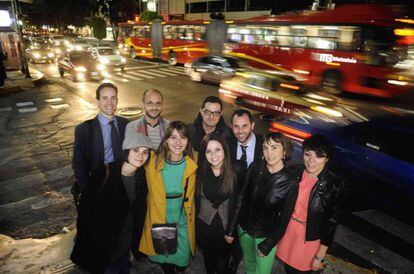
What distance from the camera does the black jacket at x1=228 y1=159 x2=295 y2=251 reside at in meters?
2.70

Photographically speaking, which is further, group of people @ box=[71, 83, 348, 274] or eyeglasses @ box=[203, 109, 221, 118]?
eyeglasses @ box=[203, 109, 221, 118]

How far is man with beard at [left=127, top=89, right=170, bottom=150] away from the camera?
405 centimetres

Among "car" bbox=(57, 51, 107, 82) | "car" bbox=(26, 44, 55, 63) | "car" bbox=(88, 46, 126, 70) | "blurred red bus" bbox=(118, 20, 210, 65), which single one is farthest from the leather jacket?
"car" bbox=(26, 44, 55, 63)

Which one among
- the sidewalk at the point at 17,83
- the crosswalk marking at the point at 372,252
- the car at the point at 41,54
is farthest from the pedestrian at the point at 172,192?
the car at the point at 41,54

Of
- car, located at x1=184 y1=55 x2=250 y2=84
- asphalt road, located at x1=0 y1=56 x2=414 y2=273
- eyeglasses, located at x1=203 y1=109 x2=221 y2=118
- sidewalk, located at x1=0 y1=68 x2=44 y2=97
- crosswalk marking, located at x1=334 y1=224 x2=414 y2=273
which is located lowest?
sidewalk, located at x1=0 y1=68 x2=44 y2=97

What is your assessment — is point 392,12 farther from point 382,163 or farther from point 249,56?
point 382,163

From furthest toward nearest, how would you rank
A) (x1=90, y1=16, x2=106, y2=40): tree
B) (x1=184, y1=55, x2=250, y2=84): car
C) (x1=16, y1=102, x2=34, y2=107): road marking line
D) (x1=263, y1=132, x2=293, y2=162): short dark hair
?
(x1=90, y1=16, x2=106, y2=40): tree → (x1=184, y1=55, x2=250, y2=84): car → (x1=16, y1=102, x2=34, y2=107): road marking line → (x1=263, y1=132, x2=293, y2=162): short dark hair

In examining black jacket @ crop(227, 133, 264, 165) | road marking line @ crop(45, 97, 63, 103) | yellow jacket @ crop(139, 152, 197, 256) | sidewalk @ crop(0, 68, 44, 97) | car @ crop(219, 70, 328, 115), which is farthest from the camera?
sidewalk @ crop(0, 68, 44, 97)

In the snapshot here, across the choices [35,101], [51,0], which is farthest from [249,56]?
[51,0]

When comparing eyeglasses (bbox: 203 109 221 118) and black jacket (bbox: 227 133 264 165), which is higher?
eyeglasses (bbox: 203 109 221 118)

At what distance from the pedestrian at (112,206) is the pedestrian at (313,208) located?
4.43 ft

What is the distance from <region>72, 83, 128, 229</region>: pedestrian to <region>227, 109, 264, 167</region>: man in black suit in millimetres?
1327

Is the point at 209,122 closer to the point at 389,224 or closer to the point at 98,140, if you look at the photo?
the point at 98,140

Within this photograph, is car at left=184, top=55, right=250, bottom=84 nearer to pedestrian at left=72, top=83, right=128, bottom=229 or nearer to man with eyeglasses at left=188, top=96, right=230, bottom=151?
man with eyeglasses at left=188, top=96, right=230, bottom=151
